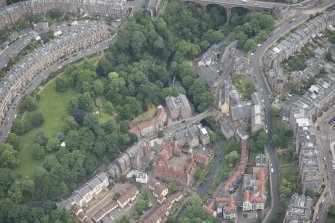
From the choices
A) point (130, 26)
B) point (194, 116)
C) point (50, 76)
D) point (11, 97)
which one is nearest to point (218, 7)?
point (130, 26)

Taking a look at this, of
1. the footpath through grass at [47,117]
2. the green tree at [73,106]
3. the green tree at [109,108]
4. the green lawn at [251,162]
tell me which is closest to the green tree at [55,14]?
the footpath through grass at [47,117]

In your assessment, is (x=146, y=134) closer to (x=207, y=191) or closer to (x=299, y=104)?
(x=207, y=191)

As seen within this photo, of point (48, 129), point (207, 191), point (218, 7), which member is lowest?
point (207, 191)

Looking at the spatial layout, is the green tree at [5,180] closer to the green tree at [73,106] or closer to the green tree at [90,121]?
the green tree at [90,121]

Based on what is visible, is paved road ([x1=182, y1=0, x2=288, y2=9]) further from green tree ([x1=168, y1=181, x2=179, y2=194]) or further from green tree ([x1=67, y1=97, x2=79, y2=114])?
green tree ([x1=168, y1=181, x2=179, y2=194])

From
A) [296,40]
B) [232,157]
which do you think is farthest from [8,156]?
[296,40]

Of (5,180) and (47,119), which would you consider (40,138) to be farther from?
(5,180)
